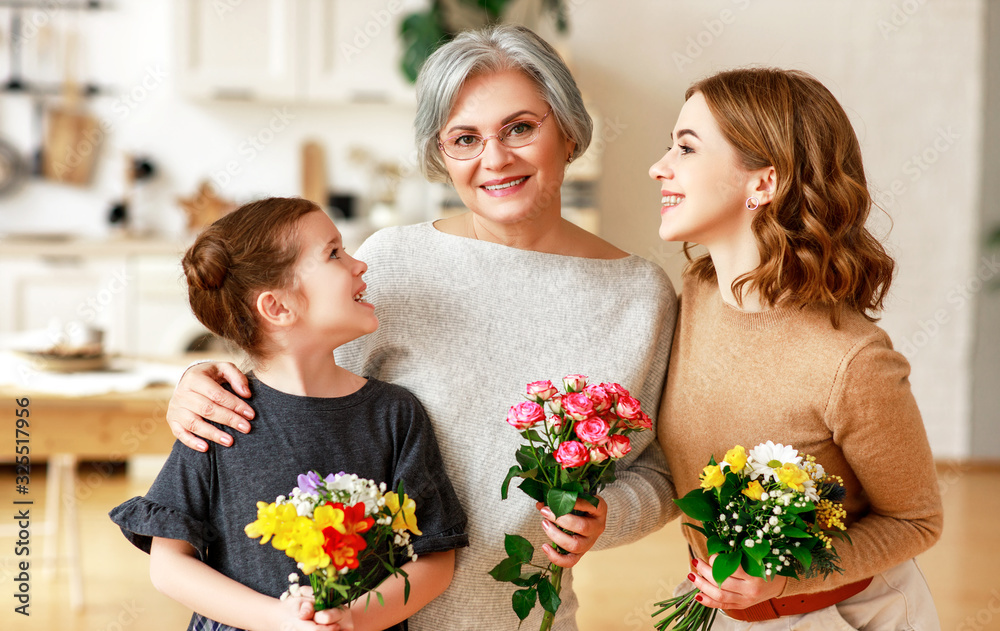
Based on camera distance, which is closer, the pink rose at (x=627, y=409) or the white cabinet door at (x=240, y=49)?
the pink rose at (x=627, y=409)

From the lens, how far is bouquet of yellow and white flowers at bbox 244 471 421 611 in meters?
1.05

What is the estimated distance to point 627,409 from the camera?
119cm

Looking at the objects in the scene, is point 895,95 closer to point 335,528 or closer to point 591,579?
point 591,579

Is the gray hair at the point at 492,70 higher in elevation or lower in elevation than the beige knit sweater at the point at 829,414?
higher

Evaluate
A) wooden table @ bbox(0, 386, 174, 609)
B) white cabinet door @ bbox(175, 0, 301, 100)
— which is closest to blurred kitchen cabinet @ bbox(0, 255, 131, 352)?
white cabinet door @ bbox(175, 0, 301, 100)

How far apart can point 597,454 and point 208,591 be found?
23.9 inches

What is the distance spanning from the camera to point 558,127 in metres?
1.51

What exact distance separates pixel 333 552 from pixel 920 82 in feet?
16.7

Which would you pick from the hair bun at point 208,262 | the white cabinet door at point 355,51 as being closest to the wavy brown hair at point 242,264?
the hair bun at point 208,262

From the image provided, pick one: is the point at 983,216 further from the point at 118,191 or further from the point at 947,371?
the point at 118,191

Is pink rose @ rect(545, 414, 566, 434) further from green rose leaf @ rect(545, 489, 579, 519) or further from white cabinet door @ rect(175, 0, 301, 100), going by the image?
white cabinet door @ rect(175, 0, 301, 100)

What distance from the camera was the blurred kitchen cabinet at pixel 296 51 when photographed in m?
4.79

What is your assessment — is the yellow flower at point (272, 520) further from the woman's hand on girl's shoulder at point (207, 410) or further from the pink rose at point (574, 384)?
the pink rose at point (574, 384)

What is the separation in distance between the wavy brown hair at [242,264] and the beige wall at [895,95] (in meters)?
4.14
